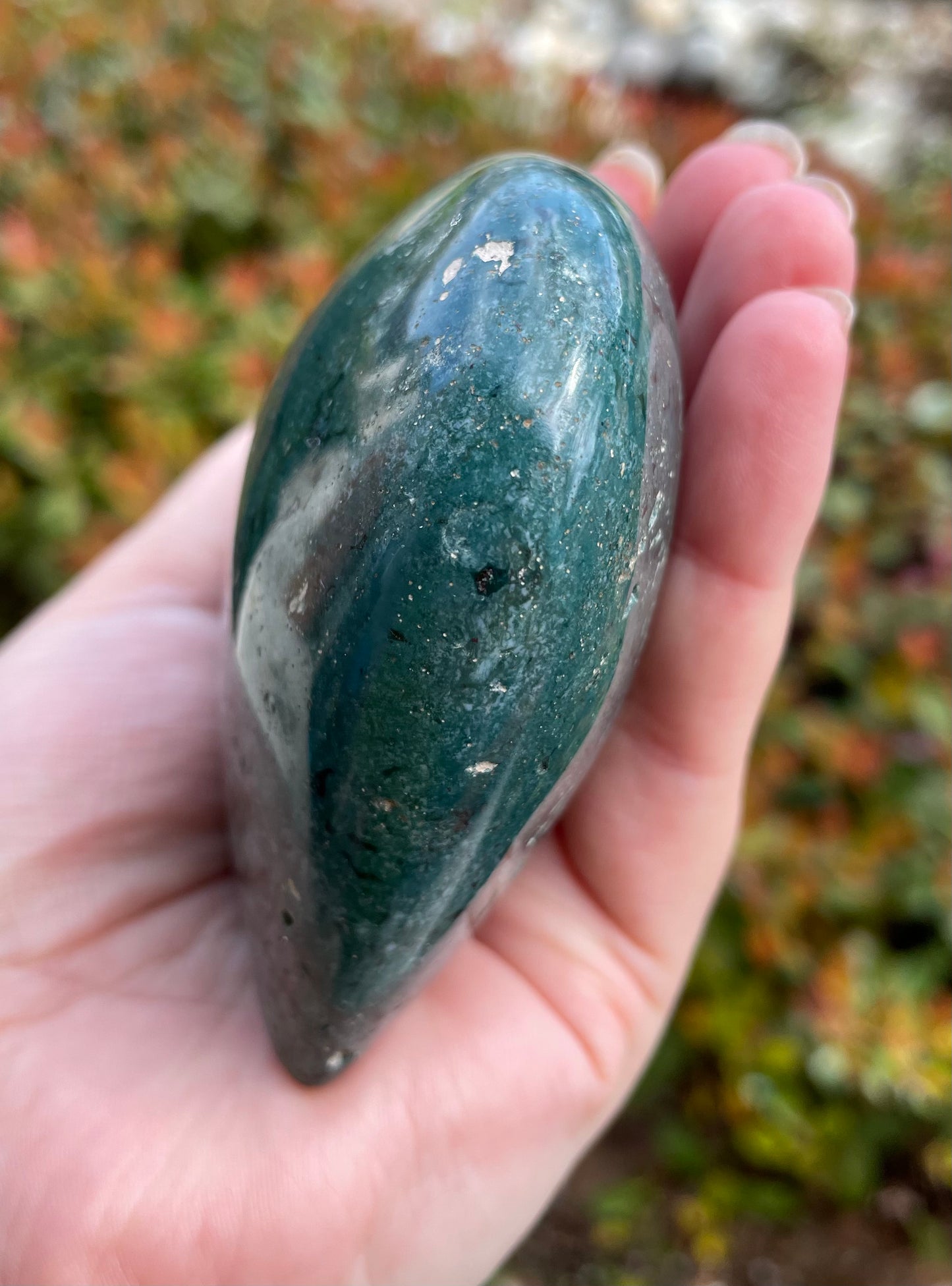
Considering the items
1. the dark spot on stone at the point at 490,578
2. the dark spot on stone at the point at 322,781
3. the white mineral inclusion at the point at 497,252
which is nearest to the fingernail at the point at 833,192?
the white mineral inclusion at the point at 497,252

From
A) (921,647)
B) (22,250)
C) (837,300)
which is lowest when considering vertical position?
(921,647)

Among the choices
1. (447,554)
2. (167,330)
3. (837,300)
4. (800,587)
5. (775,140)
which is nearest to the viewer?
(447,554)

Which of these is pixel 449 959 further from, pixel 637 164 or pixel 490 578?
pixel 637 164

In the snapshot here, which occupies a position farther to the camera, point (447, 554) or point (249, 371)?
point (249, 371)

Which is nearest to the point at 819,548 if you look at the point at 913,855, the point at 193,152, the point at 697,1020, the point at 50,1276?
the point at 913,855

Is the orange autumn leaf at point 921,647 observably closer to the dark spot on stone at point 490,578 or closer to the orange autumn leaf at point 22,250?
the dark spot on stone at point 490,578

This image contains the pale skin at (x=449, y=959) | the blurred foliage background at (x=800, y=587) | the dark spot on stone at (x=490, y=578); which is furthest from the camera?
the blurred foliage background at (x=800, y=587)

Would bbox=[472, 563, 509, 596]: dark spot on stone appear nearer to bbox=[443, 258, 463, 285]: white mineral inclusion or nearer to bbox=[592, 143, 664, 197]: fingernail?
bbox=[443, 258, 463, 285]: white mineral inclusion

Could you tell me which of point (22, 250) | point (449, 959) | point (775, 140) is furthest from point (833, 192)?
point (22, 250)

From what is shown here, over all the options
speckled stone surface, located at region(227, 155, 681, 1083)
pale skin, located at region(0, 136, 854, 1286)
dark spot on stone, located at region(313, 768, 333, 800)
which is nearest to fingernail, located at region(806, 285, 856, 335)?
pale skin, located at region(0, 136, 854, 1286)
